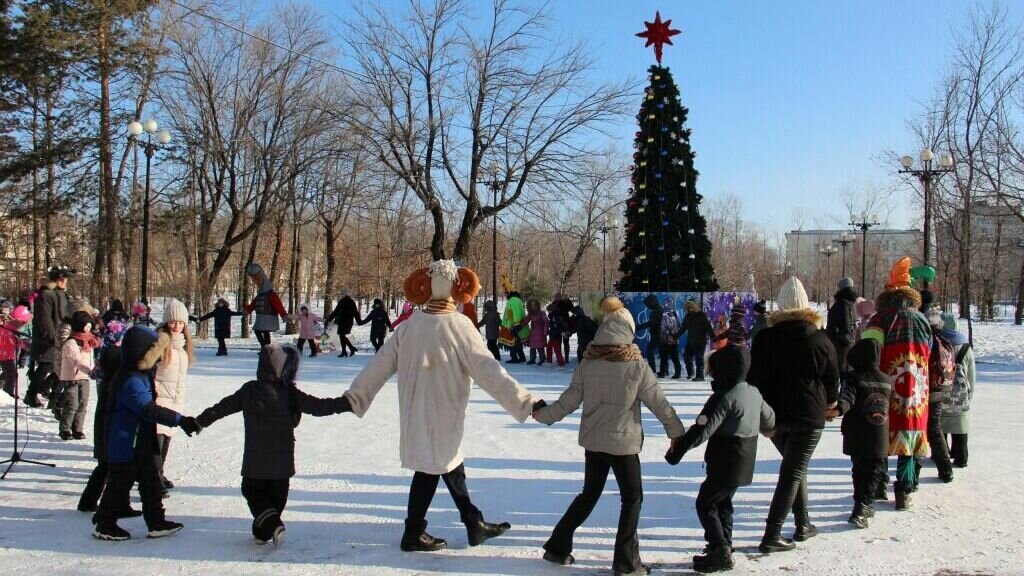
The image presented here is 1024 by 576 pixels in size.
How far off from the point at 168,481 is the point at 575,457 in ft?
12.1

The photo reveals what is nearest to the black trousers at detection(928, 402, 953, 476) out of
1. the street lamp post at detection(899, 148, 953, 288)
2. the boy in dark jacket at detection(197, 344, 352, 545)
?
the boy in dark jacket at detection(197, 344, 352, 545)

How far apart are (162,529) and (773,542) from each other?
396 centimetres

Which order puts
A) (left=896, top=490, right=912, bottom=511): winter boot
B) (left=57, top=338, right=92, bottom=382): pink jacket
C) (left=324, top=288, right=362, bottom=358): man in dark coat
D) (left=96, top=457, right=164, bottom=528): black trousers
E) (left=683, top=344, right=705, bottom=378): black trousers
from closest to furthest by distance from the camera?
1. (left=96, top=457, right=164, bottom=528): black trousers
2. (left=896, top=490, right=912, bottom=511): winter boot
3. (left=57, top=338, right=92, bottom=382): pink jacket
4. (left=683, top=344, right=705, bottom=378): black trousers
5. (left=324, top=288, right=362, bottom=358): man in dark coat

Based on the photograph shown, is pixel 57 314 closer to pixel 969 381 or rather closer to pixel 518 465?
pixel 518 465

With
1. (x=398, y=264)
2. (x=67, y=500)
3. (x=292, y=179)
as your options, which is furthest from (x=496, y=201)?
(x=67, y=500)

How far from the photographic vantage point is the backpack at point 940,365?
21.6ft

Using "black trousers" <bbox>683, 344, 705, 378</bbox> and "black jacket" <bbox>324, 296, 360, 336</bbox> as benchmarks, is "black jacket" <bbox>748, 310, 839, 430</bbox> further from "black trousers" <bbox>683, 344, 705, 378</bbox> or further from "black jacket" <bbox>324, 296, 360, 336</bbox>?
"black jacket" <bbox>324, 296, 360, 336</bbox>

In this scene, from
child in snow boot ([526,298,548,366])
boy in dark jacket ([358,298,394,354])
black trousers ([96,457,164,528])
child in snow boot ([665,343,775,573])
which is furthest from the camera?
boy in dark jacket ([358,298,394,354])

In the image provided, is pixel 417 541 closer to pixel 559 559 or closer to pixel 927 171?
pixel 559 559

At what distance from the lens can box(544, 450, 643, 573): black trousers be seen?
4551 millimetres

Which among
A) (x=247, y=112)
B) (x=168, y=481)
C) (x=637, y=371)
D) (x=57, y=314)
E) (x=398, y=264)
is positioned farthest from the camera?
(x=398, y=264)

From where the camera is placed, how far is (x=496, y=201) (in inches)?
928

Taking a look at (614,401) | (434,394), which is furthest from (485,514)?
(614,401)

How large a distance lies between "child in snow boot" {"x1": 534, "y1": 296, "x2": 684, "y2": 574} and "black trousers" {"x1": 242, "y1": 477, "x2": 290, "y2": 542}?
174 centimetres
